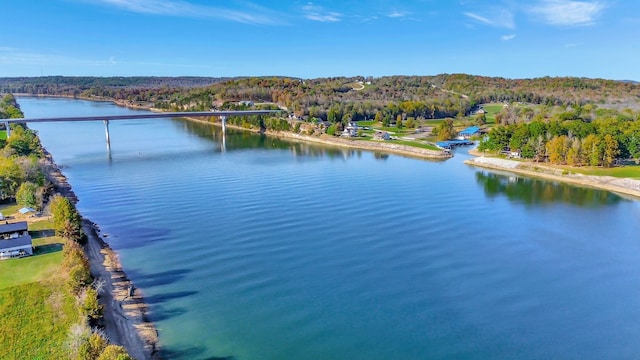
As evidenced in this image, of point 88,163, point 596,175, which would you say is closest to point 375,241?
point 596,175

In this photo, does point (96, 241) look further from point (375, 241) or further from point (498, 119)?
point (498, 119)

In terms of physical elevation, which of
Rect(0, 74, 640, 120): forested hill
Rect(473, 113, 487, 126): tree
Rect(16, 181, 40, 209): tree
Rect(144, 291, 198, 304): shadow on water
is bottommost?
Rect(144, 291, 198, 304): shadow on water

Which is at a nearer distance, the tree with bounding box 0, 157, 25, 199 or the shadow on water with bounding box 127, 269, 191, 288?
the shadow on water with bounding box 127, 269, 191, 288

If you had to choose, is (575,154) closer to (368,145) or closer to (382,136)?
(368,145)

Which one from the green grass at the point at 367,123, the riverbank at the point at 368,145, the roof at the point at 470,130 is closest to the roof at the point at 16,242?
the riverbank at the point at 368,145

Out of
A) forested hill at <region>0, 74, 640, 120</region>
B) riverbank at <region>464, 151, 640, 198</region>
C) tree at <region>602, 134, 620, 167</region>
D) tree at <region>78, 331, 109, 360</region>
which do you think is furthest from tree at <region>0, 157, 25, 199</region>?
forested hill at <region>0, 74, 640, 120</region>

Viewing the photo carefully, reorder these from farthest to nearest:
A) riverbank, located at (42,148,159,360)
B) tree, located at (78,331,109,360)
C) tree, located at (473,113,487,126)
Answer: tree, located at (473,113,487,126), riverbank, located at (42,148,159,360), tree, located at (78,331,109,360)

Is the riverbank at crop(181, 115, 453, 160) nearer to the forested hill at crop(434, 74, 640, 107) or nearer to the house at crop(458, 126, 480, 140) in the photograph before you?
the house at crop(458, 126, 480, 140)
